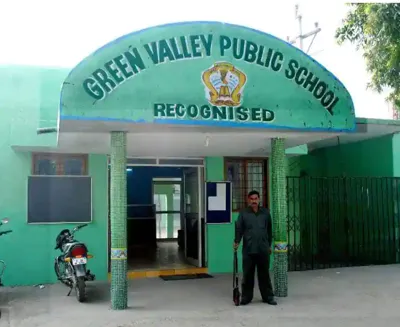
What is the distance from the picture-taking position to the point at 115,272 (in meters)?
6.14

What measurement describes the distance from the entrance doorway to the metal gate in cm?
209

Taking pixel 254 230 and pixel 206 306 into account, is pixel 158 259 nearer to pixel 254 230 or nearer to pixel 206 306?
pixel 206 306

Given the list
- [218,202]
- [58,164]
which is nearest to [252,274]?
[218,202]

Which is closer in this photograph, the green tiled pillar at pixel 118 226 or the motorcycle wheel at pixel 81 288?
the green tiled pillar at pixel 118 226

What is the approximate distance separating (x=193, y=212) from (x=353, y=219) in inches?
143

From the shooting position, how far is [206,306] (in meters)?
6.46

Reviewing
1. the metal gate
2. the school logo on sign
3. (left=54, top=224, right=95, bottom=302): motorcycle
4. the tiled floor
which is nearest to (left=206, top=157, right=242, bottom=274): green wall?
the tiled floor

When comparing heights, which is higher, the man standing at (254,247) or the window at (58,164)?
the window at (58,164)

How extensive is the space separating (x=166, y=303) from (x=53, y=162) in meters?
3.29

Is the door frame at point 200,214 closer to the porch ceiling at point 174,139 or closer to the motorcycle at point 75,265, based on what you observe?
the porch ceiling at point 174,139

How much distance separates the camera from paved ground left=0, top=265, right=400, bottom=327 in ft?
18.8

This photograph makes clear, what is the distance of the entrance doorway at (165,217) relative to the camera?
9.50 meters

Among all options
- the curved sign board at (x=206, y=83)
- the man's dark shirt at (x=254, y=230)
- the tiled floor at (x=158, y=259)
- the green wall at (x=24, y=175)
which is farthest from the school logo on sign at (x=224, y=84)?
the tiled floor at (x=158, y=259)

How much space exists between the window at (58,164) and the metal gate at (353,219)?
14.5 feet
